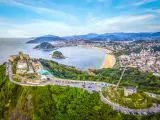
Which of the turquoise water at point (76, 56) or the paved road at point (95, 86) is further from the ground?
the paved road at point (95, 86)

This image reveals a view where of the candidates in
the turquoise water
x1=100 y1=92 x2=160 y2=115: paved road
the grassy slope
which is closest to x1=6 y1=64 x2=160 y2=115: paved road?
x1=100 y1=92 x2=160 y2=115: paved road

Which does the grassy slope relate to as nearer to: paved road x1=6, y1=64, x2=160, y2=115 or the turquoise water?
paved road x1=6, y1=64, x2=160, y2=115

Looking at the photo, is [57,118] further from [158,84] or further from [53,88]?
[158,84]

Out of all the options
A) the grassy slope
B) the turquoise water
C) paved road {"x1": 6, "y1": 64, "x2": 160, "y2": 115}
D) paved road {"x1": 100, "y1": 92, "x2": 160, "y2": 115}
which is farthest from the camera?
the turquoise water

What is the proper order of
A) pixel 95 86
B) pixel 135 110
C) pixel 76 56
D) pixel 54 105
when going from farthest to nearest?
pixel 76 56 < pixel 95 86 < pixel 54 105 < pixel 135 110

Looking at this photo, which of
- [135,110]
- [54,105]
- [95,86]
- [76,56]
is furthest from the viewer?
[76,56]

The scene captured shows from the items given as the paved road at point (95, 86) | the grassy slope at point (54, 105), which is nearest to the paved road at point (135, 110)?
the paved road at point (95, 86)

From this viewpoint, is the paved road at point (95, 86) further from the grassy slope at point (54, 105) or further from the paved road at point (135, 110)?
the grassy slope at point (54, 105)

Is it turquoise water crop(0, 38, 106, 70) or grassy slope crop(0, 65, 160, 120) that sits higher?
grassy slope crop(0, 65, 160, 120)

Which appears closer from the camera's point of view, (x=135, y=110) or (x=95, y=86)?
(x=135, y=110)

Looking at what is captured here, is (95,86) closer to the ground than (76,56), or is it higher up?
higher up

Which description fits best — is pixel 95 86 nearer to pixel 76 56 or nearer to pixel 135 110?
pixel 135 110

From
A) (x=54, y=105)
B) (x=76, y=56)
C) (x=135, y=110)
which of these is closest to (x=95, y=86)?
(x=54, y=105)

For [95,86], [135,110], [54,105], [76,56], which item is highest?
[95,86]
